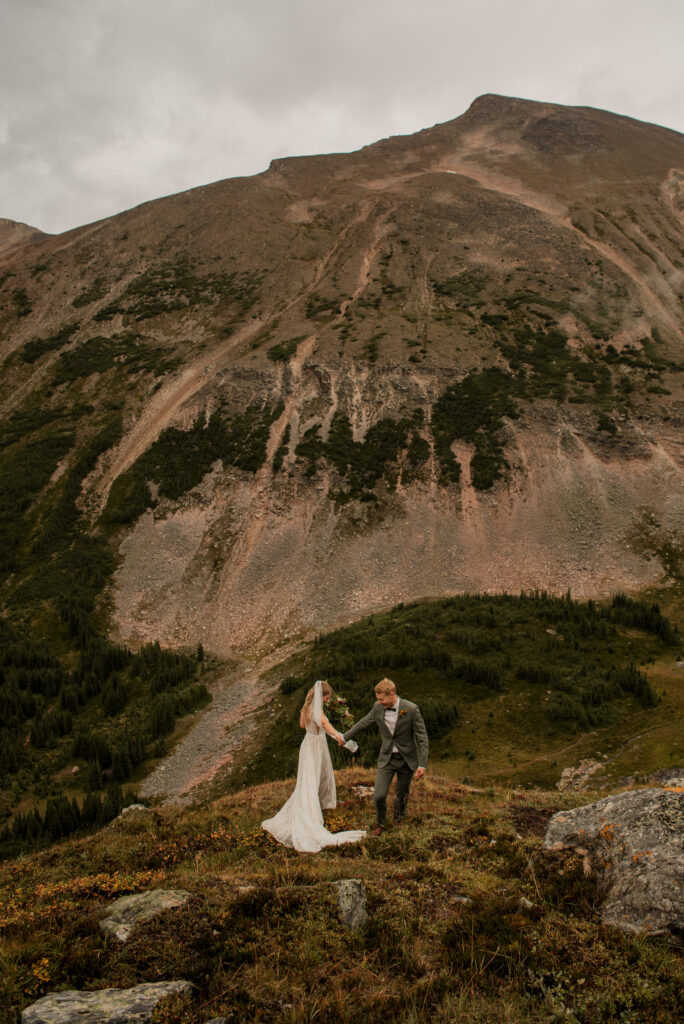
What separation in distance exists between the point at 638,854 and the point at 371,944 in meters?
3.19

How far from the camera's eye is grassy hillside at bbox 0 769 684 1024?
494 centimetres

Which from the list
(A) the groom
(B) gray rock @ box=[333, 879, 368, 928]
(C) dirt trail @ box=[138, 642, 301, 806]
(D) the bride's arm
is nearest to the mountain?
(C) dirt trail @ box=[138, 642, 301, 806]

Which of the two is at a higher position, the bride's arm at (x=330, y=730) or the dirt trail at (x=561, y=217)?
the dirt trail at (x=561, y=217)

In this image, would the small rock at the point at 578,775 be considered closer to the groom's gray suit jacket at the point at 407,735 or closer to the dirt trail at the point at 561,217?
the groom's gray suit jacket at the point at 407,735

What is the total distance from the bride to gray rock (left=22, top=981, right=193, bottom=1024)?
517 centimetres

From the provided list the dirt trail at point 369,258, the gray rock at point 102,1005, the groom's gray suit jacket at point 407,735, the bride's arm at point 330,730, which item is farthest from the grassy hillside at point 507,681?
the dirt trail at point 369,258

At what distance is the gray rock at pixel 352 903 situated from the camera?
6.31 metres

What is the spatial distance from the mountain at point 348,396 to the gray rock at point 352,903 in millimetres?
30833

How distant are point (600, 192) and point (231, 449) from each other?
73914 mm

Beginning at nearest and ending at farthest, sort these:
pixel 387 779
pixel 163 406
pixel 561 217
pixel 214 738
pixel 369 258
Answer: pixel 387 779 → pixel 214 738 → pixel 163 406 → pixel 369 258 → pixel 561 217

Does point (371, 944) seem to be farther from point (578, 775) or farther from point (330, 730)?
point (578, 775)

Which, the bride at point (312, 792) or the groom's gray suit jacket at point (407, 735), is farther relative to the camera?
the bride at point (312, 792)

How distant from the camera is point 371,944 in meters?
6.01

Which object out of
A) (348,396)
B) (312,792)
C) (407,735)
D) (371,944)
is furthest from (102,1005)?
(348,396)
